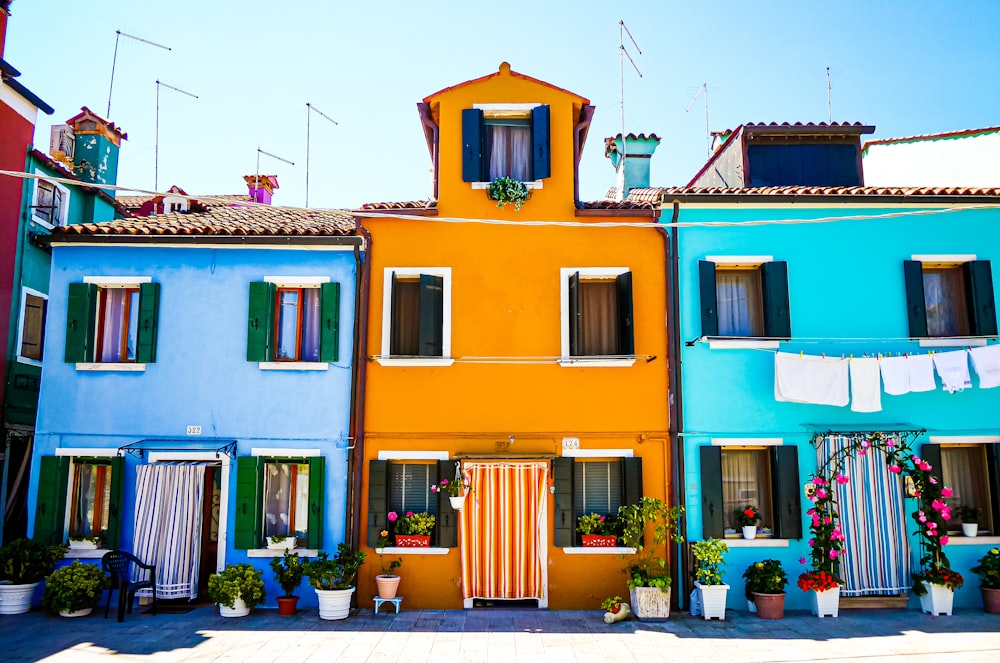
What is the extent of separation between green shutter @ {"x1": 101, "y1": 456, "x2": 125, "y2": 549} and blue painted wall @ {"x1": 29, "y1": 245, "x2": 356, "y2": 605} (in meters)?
0.12

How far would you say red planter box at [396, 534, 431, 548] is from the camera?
11.6 meters

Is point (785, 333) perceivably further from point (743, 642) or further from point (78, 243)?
point (78, 243)

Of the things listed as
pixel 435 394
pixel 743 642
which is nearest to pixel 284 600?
pixel 435 394

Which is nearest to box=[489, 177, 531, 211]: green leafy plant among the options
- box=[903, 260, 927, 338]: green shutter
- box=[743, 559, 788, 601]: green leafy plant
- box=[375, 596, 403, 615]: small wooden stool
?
box=[903, 260, 927, 338]: green shutter

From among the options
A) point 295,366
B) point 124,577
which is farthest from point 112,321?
point 124,577

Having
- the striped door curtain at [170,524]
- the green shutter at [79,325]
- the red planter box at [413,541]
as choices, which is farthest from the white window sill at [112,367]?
the red planter box at [413,541]

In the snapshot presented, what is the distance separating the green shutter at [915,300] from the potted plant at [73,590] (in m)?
13.1

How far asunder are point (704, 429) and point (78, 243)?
10.6 metres

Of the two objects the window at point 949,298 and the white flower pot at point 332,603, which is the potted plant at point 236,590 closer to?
the white flower pot at point 332,603

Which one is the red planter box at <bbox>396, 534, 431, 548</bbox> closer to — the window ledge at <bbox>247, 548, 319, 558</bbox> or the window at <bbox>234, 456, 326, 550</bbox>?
the window at <bbox>234, 456, 326, 550</bbox>

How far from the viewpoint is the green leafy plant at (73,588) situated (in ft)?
35.6

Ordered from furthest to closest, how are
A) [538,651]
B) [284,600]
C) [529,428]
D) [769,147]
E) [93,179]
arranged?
[93,179] → [769,147] → [529,428] → [284,600] → [538,651]

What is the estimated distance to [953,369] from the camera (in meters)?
11.5

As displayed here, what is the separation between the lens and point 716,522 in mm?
11562
